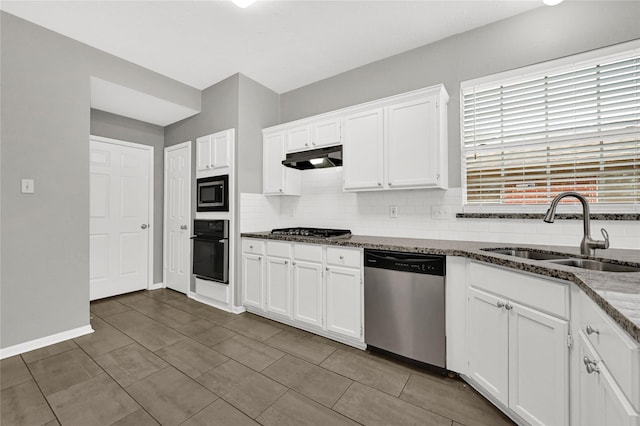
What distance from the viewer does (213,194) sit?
136 inches

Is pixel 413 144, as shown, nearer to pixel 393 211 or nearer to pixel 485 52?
pixel 393 211

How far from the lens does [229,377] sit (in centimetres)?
198

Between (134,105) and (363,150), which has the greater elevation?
(134,105)

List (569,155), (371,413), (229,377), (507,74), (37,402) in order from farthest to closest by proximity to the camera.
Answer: (507,74)
(569,155)
(229,377)
(37,402)
(371,413)

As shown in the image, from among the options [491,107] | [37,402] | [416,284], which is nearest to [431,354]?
[416,284]

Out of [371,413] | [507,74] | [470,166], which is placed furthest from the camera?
[470,166]

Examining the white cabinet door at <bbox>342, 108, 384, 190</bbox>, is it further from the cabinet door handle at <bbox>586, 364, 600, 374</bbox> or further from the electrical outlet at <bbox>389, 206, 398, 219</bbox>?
the cabinet door handle at <bbox>586, 364, 600, 374</bbox>

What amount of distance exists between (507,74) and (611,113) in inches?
30.4

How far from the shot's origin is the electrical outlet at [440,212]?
8.44 ft

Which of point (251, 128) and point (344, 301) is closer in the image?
point (344, 301)

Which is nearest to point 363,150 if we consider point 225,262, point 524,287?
point 524,287

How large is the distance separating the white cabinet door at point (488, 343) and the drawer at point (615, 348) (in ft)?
1.60

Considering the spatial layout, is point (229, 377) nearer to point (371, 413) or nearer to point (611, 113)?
point (371, 413)

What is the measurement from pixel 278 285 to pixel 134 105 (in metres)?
2.93
